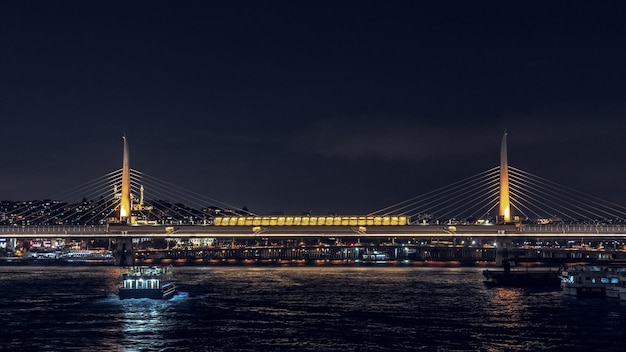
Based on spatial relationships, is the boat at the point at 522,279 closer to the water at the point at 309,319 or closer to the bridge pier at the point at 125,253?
the water at the point at 309,319

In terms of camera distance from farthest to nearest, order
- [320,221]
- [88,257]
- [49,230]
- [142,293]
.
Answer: [88,257], [320,221], [49,230], [142,293]

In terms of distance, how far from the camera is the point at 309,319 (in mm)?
61094

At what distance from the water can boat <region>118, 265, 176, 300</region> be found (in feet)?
3.17

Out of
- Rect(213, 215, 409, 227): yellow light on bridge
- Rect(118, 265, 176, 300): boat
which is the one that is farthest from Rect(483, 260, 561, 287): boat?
Rect(213, 215, 409, 227): yellow light on bridge

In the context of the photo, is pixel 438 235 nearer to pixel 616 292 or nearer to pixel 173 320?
pixel 616 292

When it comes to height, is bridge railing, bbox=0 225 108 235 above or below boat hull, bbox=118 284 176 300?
above

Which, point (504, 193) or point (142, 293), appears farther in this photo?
point (504, 193)

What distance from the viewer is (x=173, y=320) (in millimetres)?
60844

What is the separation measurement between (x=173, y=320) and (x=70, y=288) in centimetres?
Result: 3081

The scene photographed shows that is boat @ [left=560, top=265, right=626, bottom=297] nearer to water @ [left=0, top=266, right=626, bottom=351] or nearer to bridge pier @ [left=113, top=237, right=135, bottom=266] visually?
water @ [left=0, top=266, right=626, bottom=351]

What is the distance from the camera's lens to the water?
50.2m

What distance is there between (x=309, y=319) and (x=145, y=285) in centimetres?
2021

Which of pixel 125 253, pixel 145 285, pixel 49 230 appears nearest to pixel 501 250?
pixel 125 253

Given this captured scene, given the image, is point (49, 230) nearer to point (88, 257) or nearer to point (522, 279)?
point (88, 257)
